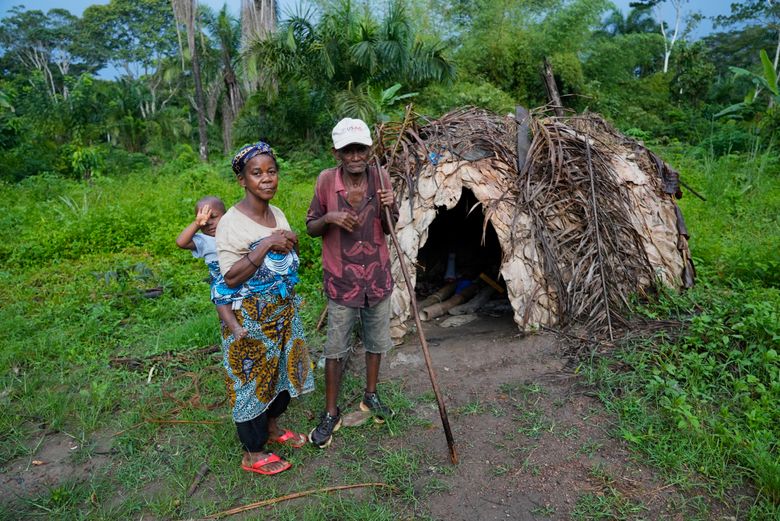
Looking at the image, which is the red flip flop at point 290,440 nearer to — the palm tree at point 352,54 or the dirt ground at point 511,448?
the dirt ground at point 511,448

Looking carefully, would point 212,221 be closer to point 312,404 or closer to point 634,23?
point 312,404

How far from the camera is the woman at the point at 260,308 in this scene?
2365 millimetres

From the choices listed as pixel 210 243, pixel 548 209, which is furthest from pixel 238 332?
pixel 548 209

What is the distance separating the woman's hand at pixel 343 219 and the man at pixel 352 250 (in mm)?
35

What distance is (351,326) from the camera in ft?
9.58

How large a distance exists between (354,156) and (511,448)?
1.88 m

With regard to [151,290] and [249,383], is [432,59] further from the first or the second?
[249,383]

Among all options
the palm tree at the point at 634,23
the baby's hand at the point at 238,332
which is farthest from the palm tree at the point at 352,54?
the palm tree at the point at 634,23

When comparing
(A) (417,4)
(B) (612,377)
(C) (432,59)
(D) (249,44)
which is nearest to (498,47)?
(A) (417,4)

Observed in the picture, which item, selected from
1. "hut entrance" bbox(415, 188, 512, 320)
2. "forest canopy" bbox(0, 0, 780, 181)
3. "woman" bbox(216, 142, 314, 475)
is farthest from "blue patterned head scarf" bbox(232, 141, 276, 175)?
"forest canopy" bbox(0, 0, 780, 181)

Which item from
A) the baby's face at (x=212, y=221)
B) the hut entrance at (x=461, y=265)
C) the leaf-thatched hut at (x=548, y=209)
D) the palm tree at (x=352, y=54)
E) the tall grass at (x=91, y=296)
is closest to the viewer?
the baby's face at (x=212, y=221)

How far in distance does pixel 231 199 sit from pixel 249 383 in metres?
7.17

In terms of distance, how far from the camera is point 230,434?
10.2ft

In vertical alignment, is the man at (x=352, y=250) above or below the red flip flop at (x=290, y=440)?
above
